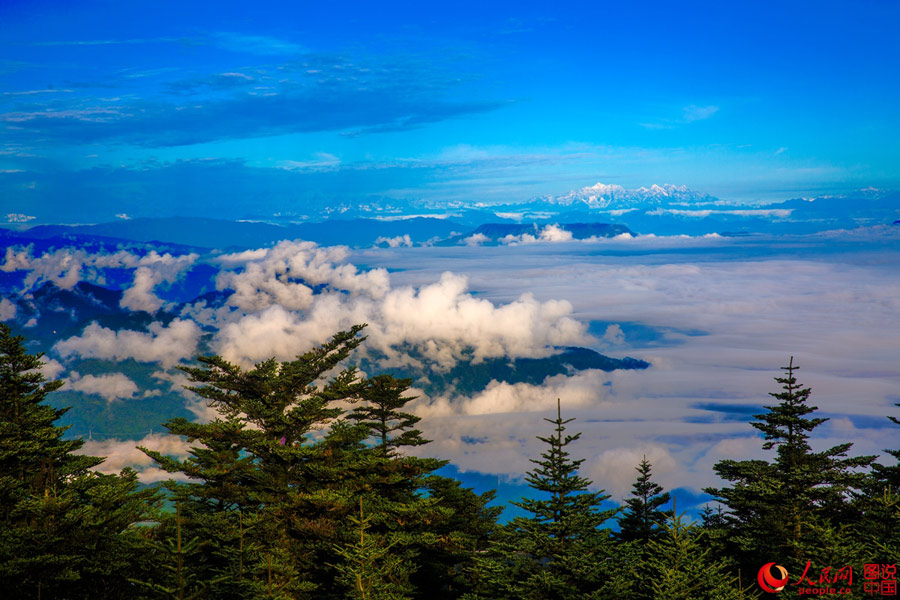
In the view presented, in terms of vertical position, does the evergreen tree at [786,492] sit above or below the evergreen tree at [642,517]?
above

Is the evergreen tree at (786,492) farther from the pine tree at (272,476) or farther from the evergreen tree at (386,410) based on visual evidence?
the evergreen tree at (386,410)

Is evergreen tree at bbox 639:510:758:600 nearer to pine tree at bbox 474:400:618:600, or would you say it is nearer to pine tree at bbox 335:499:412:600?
pine tree at bbox 474:400:618:600

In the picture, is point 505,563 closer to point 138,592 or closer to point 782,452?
point 138,592

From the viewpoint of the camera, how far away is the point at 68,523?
90.5ft

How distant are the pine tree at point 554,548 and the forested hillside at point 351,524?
0.32ft

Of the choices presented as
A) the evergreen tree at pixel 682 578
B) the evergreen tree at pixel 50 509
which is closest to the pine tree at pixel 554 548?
the evergreen tree at pixel 682 578

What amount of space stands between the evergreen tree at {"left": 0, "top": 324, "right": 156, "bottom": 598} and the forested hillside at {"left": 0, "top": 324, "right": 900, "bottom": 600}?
0.30 feet

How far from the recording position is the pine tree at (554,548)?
3045 centimetres

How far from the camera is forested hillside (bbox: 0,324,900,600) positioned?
2800 cm

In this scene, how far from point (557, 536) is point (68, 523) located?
20822 mm

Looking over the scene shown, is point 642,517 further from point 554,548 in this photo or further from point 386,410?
point 554,548

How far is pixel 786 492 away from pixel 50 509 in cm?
3593

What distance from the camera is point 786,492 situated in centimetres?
3853

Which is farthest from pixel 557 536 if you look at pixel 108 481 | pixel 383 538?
pixel 108 481
